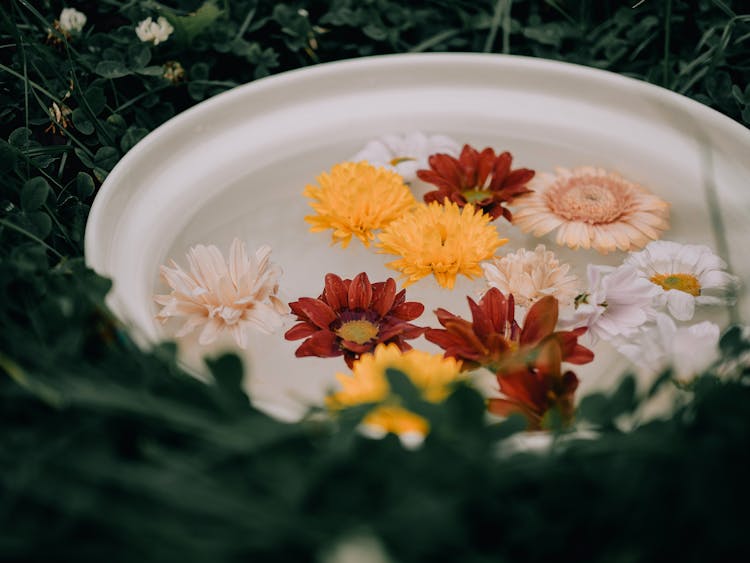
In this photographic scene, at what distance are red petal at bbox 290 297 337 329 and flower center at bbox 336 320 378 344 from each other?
0.04 ft

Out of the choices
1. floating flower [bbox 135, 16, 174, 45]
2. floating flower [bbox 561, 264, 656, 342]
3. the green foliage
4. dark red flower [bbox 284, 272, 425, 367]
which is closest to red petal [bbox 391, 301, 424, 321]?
dark red flower [bbox 284, 272, 425, 367]

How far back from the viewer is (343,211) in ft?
2.11

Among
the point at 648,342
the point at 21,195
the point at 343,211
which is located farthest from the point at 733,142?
the point at 21,195

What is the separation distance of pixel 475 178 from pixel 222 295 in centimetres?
27

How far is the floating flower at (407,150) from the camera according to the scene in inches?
28.5

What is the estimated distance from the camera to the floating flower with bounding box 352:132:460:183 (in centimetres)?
72

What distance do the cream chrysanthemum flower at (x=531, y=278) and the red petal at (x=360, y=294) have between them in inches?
3.9

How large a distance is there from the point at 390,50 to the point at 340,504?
2.30 ft

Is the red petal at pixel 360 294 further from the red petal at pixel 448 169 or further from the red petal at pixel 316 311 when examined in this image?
the red petal at pixel 448 169

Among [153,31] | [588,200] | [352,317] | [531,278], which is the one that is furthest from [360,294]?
[153,31]

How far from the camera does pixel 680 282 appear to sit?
61cm

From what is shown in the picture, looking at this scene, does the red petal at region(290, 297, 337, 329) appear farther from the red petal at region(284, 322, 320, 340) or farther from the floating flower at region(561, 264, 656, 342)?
the floating flower at region(561, 264, 656, 342)

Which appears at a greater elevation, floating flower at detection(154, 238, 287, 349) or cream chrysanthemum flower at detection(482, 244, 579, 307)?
cream chrysanthemum flower at detection(482, 244, 579, 307)

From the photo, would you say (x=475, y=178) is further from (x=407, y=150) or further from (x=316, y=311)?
(x=316, y=311)
